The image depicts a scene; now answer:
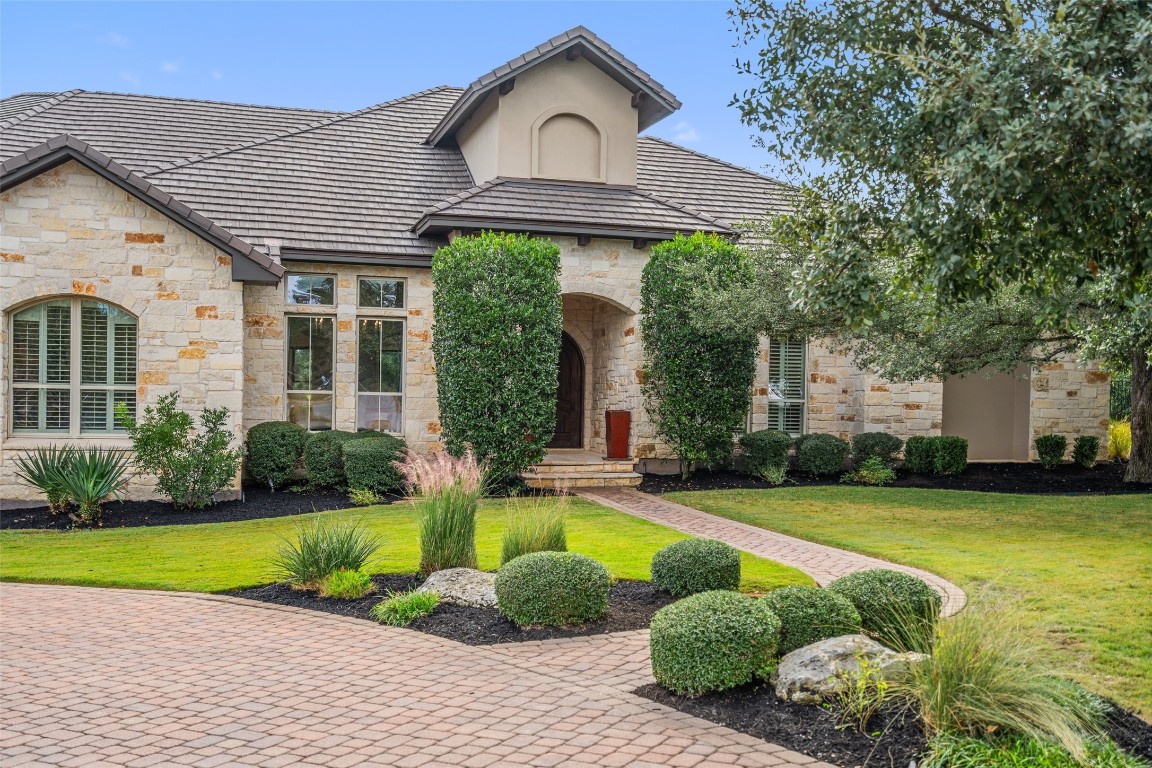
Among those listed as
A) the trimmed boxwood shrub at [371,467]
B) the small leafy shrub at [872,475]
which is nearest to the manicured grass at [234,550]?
the trimmed boxwood shrub at [371,467]

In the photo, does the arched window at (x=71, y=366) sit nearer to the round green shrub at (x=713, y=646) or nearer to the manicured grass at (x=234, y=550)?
the manicured grass at (x=234, y=550)

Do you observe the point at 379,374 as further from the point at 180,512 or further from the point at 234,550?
the point at 234,550

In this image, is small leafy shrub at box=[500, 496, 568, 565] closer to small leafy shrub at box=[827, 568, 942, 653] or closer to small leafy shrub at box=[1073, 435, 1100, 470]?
small leafy shrub at box=[827, 568, 942, 653]

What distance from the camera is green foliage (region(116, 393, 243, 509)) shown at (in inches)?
514

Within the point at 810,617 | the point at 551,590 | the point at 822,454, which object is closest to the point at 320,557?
the point at 551,590

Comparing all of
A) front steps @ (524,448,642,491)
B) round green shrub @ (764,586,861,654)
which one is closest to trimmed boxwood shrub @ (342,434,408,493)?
front steps @ (524,448,642,491)

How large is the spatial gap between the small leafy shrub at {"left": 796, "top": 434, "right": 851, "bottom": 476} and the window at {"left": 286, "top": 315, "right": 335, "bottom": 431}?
823cm

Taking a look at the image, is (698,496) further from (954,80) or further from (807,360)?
(954,80)

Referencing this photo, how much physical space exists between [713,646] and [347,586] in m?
3.65

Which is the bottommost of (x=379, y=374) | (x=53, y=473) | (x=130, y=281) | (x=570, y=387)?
(x=53, y=473)

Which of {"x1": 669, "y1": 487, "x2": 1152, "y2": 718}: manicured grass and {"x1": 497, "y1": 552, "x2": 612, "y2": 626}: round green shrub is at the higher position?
{"x1": 497, "y1": 552, "x2": 612, "y2": 626}: round green shrub

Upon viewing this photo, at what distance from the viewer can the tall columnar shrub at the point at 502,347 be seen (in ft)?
46.0

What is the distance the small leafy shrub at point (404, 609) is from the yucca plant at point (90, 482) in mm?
6436

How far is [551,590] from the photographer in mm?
7266
